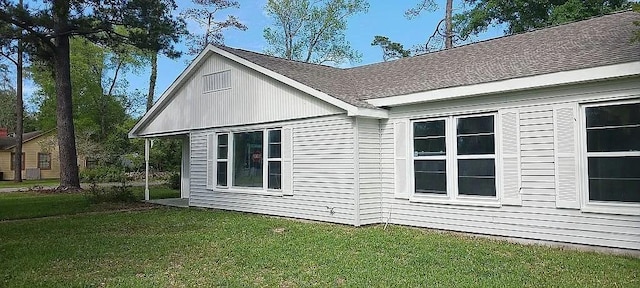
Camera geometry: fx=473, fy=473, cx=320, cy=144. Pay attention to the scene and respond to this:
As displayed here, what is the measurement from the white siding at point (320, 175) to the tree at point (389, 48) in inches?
745

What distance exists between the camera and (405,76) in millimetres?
10969

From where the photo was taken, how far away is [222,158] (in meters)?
13.0

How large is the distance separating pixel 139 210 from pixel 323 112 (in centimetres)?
650

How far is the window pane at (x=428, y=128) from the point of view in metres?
8.94

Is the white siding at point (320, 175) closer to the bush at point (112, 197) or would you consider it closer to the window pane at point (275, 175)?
the window pane at point (275, 175)

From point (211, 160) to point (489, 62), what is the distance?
25.3 ft

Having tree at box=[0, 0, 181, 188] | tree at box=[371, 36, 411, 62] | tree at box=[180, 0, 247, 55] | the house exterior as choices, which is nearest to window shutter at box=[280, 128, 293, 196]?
tree at box=[0, 0, 181, 188]

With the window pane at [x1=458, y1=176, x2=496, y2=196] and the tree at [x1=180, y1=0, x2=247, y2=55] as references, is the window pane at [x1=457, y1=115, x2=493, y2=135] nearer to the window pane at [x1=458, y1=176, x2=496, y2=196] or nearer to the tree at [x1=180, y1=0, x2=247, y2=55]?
the window pane at [x1=458, y1=176, x2=496, y2=196]

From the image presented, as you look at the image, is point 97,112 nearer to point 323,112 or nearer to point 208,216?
point 208,216

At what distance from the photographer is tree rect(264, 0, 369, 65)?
3412 cm

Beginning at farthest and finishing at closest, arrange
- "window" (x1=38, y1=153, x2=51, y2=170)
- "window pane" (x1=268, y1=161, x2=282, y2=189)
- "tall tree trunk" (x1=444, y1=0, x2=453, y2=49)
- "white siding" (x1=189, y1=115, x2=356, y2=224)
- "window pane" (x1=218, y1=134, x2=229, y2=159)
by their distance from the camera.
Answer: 1. "window" (x1=38, y1=153, x2=51, y2=170)
2. "tall tree trunk" (x1=444, y1=0, x2=453, y2=49)
3. "window pane" (x1=218, y1=134, x2=229, y2=159)
4. "window pane" (x1=268, y1=161, x2=282, y2=189)
5. "white siding" (x1=189, y1=115, x2=356, y2=224)

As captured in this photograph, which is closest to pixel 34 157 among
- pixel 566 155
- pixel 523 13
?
pixel 523 13

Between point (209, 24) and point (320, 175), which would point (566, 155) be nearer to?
point (320, 175)

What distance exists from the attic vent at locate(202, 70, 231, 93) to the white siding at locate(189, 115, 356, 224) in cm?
269
